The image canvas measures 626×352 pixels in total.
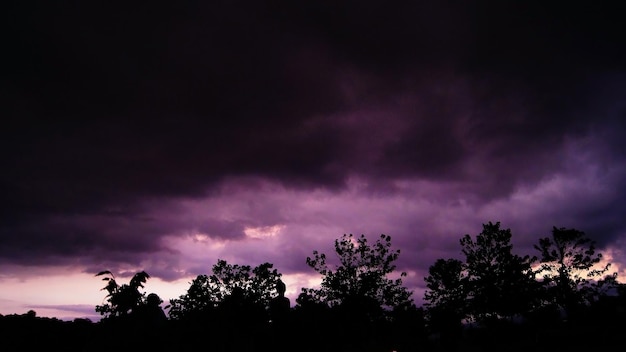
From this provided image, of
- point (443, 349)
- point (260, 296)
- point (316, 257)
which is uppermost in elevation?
point (316, 257)

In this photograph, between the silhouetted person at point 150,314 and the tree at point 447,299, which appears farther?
the tree at point 447,299

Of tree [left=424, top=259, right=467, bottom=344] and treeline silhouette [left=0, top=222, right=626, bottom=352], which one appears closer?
treeline silhouette [left=0, top=222, right=626, bottom=352]

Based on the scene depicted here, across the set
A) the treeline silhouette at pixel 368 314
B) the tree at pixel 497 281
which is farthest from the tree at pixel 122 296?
the tree at pixel 497 281

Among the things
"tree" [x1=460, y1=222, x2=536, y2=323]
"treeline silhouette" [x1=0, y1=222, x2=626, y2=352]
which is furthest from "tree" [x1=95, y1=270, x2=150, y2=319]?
"tree" [x1=460, y1=222, x2=536, y2=323]

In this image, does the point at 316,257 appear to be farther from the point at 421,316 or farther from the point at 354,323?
the point at 421,316

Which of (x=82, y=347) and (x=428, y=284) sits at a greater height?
(x=428, y=284)

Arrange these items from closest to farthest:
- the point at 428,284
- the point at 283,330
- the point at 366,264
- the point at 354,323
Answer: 1. the point at 283,330
2. the point at 354,323
3. the point at 366,264
4. the point at 428,284

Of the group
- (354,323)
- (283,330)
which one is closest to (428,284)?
(354,323)

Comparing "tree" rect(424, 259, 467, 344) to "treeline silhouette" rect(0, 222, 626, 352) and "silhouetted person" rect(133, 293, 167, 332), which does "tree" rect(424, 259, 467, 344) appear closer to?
"treeline silhouette" rect(0, 222, 626, 352)

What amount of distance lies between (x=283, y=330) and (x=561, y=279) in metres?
46.4

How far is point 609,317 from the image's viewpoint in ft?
138

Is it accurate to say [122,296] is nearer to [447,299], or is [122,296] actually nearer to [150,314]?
[150,314]

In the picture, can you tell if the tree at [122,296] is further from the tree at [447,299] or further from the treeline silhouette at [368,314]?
the tree at [447,299]

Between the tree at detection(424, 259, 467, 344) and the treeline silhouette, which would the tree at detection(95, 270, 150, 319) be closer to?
the treeline silhouette
